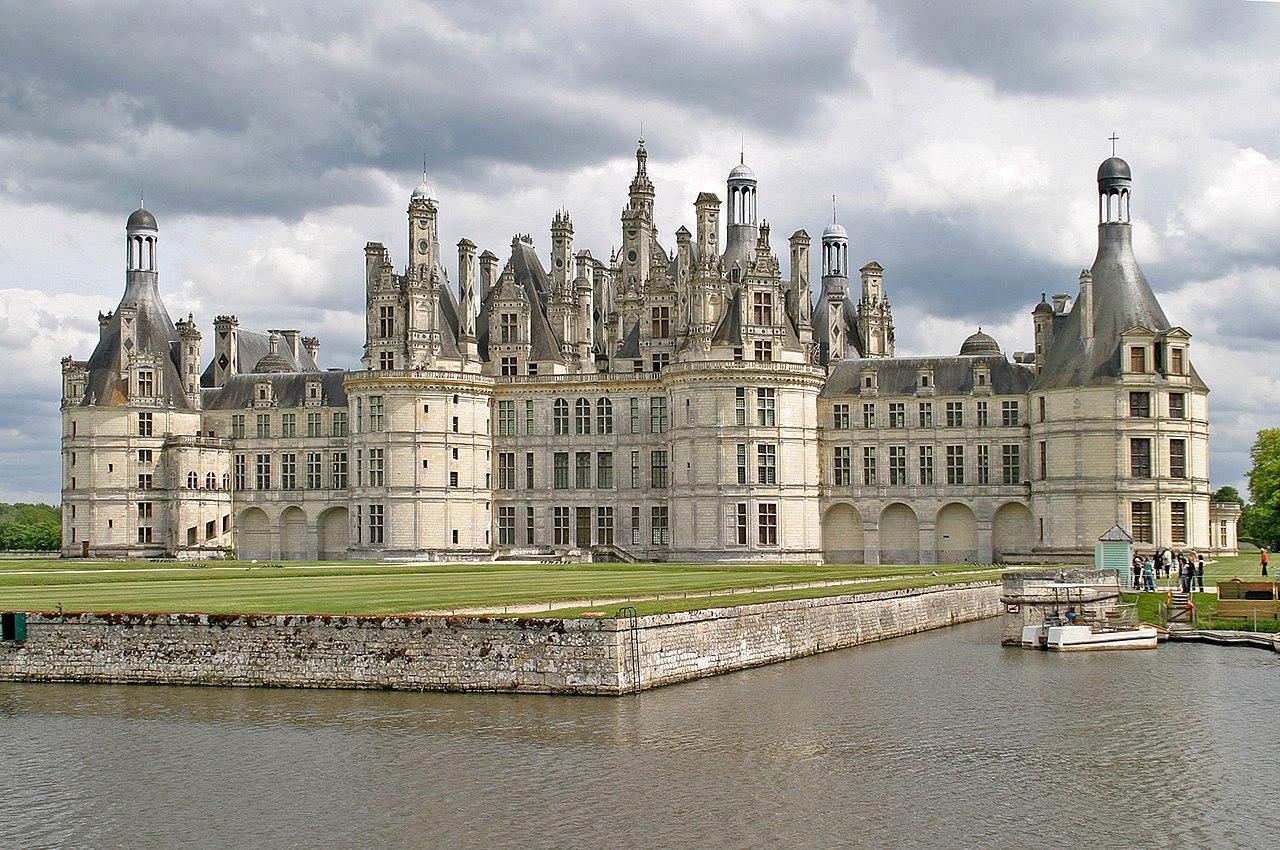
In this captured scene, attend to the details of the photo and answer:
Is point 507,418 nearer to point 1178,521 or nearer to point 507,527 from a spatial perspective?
point 507,527

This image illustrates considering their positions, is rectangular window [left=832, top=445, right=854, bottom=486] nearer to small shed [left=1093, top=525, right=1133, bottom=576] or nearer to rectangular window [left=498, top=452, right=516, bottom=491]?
rectangular window [left=498, top=452, right=516, bottom=491]

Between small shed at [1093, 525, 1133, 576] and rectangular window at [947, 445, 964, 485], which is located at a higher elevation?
rectangular window at [947, 445, 964, 485]

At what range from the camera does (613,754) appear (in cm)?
2438

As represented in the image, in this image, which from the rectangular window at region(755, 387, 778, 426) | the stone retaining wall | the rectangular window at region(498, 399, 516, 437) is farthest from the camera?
the rectangular window at region(498, 399, 516, 437)

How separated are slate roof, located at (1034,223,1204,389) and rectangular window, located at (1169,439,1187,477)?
2795mm

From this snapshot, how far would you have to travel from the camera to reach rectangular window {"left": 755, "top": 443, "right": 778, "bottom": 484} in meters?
69.2

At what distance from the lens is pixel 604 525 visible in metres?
75.1

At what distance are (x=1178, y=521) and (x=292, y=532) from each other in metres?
45.4

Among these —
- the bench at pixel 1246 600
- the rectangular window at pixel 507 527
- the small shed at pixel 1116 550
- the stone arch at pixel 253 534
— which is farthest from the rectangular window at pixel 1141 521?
the stone arch at pixel 253 534

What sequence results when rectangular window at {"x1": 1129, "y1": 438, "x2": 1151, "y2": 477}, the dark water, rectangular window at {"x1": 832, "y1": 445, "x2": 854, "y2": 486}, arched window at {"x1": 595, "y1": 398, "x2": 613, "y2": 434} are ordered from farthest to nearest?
arched window at {"x1": 595, "y1": 398, "x2": 613, "y2": 434}, rectangular window at {"x1": 832, "y1": 445, "x2": 854, "y2": 486}, rectangular window at {"x1": 1129, "y1": 438, "x2": 1151, "y2": 477}, the dark water

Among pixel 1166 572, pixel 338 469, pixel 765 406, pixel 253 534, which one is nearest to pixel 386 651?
pixel 1166 572

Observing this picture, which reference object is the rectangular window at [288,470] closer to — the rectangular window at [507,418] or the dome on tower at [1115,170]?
the rectangular window at [507,418]

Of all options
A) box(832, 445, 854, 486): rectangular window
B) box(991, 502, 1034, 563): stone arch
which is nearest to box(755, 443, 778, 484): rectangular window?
box(832, 445, 854, 486): rectangular window

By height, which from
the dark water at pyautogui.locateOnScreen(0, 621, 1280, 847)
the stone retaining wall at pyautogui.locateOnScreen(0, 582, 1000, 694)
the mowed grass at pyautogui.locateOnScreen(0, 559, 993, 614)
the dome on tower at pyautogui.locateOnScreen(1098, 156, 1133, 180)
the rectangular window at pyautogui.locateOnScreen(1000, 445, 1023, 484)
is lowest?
the dark water at pyautogui.locateOnScreen(0, 621, 1280, 847)
